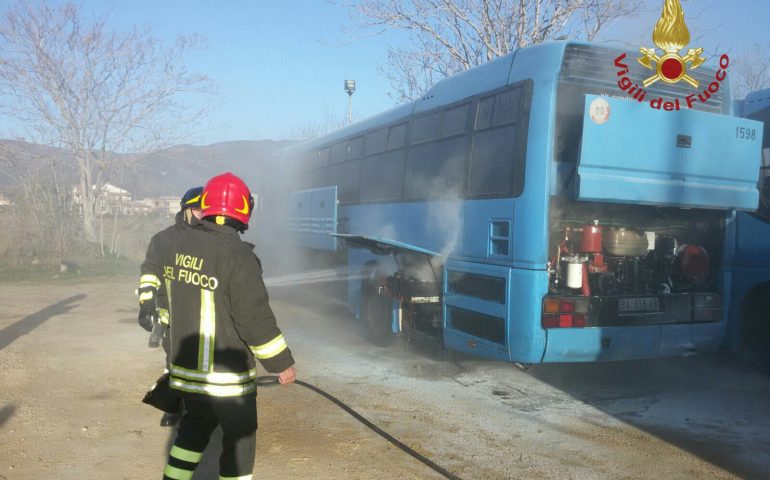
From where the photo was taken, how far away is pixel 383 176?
9102 mm

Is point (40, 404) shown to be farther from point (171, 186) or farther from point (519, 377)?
point (171, 186)

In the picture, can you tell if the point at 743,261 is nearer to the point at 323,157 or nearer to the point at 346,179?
the point at 346,179

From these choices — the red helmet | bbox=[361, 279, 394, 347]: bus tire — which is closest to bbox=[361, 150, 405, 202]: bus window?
bbox=[361, 279, 394, 347]: bus tire

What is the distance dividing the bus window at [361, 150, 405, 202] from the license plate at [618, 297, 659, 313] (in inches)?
133

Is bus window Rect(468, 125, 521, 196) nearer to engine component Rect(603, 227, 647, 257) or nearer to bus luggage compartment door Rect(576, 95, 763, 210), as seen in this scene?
bus luggage compartment door Rect(576, 95, 763, 210)

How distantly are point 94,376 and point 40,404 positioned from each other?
3.54 feet

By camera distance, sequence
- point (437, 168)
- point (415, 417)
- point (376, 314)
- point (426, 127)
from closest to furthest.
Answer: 1. point (415, 417)
2. point (437, 168)
3. point (426, 127)
4. point (376, 314)

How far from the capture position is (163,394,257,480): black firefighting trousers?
10.4ft

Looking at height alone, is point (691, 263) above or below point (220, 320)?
above

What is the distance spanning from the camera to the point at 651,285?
21.4 feet

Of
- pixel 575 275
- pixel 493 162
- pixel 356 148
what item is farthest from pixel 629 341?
pixel 356 148

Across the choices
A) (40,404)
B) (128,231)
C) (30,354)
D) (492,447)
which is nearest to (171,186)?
(128,231)

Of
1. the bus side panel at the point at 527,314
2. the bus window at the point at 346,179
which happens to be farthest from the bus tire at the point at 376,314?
the bus side panel at the point at 527,314

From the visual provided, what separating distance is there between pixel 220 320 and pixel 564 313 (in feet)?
12.1
